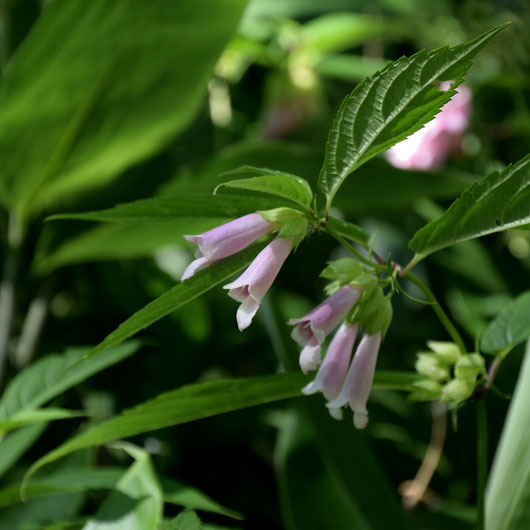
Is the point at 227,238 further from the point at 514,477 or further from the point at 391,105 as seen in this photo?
the point at 514,477

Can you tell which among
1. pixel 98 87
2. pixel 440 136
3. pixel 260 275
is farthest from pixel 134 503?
pixel 440 136

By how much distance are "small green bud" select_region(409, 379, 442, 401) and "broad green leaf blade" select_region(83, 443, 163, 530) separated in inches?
5.5

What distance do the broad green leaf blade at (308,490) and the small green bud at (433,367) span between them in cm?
15

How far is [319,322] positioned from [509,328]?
0.12 metres

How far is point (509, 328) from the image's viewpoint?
1.18 feet

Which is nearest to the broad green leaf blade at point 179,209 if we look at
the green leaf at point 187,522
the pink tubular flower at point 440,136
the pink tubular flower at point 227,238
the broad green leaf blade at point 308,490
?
the pink tubular flower at point 227,238

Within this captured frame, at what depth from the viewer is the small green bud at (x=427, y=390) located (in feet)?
1.16

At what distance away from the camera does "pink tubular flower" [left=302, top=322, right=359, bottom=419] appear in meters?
0.31

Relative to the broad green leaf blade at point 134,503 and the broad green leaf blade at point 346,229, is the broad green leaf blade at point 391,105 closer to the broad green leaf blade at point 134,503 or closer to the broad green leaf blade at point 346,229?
the broad green leaf blade at point 346,229

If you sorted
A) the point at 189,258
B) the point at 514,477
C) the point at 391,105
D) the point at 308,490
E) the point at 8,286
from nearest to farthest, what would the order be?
the point at 391,105 → the point at 514,477 → the point at 308,490 → the point at 8,286 → the point at 189,258

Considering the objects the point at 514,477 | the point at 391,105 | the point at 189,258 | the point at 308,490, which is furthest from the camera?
the point at 189,258

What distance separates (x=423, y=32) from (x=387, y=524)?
563 millimetres

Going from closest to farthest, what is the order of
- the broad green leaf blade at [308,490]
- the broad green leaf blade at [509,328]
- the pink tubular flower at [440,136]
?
the broad green leaf blade at [509,328]
the broad green leaf blade at [308,490]
the pink tubular flower at [440,136]

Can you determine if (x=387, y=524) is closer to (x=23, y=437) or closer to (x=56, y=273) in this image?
(x=23, y=437)
